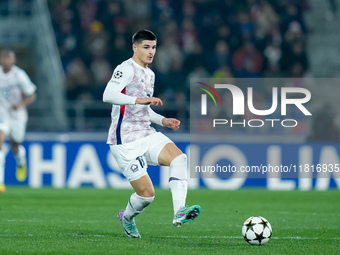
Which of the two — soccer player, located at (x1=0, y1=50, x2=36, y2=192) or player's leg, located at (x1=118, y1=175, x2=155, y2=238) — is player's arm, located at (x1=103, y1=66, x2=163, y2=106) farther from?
soccer player, located at (x1=0, y1=50, x2=36, y2=192)

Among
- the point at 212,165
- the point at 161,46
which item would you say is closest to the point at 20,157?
the point at 212,165

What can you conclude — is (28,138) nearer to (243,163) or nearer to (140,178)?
(243,163)

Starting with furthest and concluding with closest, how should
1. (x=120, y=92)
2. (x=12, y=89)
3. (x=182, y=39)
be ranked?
1. (x=182, y=39)
2. (x=12, y=89)
3. (x=120, y=92)

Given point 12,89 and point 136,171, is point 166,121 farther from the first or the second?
point 12,89

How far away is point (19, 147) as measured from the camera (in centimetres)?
1419

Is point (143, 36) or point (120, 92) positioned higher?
point (143, 36)

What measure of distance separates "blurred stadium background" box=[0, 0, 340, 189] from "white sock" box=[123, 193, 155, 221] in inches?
326

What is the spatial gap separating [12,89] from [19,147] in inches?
43.6

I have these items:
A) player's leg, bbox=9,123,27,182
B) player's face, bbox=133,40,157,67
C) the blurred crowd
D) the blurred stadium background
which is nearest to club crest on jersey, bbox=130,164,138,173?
player's face, bbox=133,40,157,67

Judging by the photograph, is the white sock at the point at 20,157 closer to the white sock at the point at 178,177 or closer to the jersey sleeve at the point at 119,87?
the jersey sleeve at the point at 119,87

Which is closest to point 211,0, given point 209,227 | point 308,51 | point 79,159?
point 308,51

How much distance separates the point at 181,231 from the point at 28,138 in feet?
Result: 26.8

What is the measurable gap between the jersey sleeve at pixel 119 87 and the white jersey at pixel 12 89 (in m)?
6.98

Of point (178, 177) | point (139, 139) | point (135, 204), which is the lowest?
point (135, 204)
